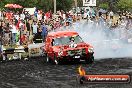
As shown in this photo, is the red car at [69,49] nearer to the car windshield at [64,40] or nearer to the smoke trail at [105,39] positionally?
the car windshield at [64,40]

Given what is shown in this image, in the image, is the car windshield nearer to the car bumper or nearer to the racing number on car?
the car bumper

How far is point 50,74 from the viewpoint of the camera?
21844 mm

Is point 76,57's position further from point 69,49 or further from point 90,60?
point 90,60

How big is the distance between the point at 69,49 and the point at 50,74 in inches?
190

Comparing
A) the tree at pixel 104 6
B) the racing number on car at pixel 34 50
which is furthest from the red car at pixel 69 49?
the tree at pixel 104 6

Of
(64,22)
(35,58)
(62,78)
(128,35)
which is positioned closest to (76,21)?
(64,22)

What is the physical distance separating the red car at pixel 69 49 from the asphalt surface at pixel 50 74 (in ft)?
1.42

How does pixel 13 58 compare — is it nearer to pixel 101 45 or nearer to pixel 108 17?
pixel 101 45

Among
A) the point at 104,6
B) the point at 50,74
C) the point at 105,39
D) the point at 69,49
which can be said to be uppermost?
the point at 69,49

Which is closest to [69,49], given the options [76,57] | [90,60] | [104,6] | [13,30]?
[76,57]

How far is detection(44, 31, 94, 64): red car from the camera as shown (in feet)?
86.7

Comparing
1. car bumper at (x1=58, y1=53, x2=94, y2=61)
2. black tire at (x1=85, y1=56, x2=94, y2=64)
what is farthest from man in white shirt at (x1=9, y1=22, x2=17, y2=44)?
black tire at (x1=85, y1=56, x2=94, y2=64)

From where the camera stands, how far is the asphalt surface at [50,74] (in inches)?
704

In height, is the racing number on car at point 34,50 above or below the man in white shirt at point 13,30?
below
